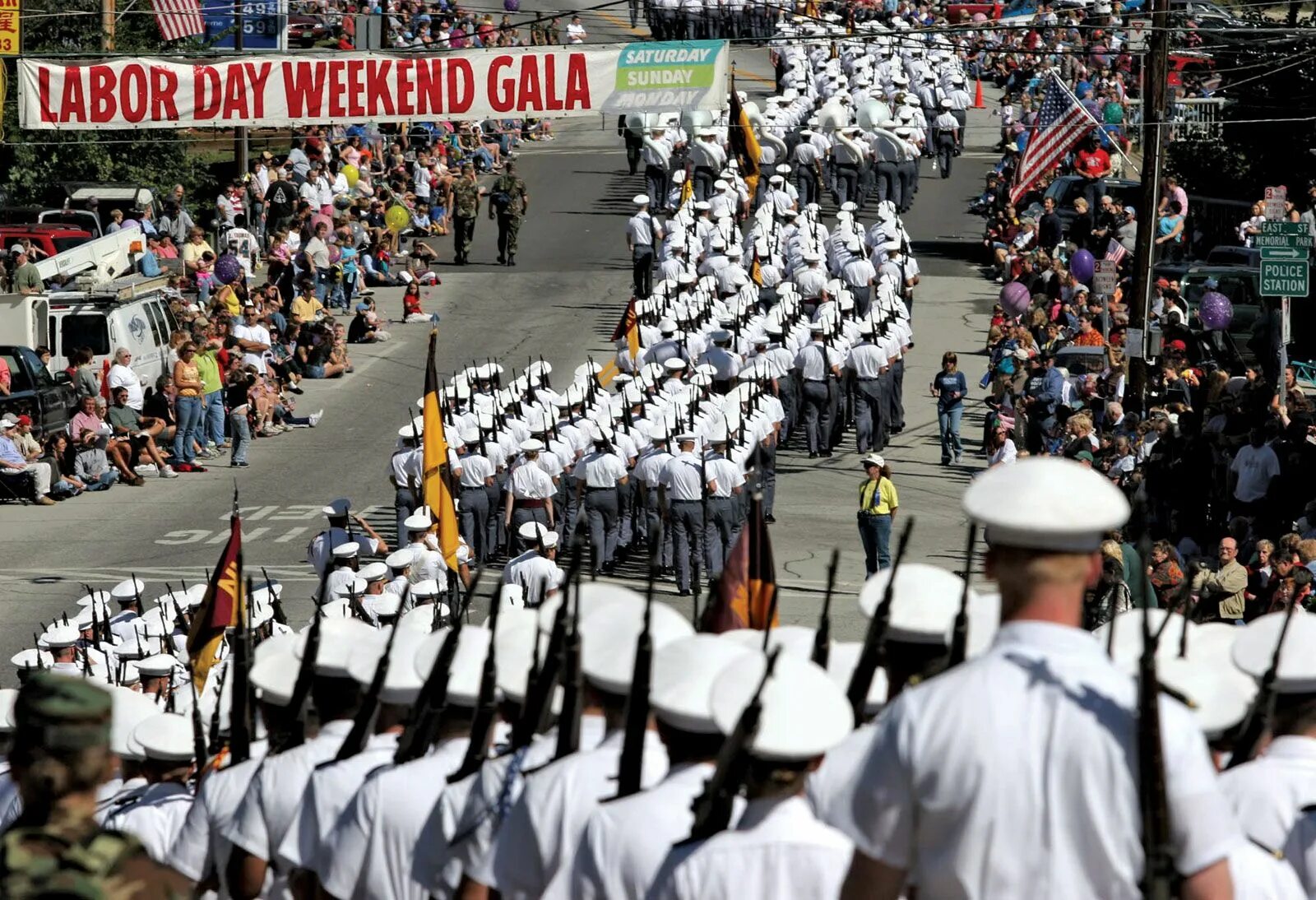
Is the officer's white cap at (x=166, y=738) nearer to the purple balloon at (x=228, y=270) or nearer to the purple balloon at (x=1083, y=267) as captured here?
the purple balloon at (x=1083, y=267)

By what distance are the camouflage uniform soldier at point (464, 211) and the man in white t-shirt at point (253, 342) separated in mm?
9613

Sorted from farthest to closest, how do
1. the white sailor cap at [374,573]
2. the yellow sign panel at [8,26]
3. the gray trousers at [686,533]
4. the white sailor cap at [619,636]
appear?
1. the yellow sign panel at [8,26]
2. the gray trousers at [686,533]
3. the white sailor cap at [374,573]
4. the white sailor cap at [619,636]

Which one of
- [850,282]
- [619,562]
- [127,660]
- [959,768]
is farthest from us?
[850,282]

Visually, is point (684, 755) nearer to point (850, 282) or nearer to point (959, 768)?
point (959, 768)

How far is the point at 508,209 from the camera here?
37.1m

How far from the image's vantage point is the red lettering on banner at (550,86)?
87.2ft

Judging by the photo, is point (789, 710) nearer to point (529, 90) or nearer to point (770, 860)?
point (770, 860)

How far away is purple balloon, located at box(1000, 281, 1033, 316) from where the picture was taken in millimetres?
28656

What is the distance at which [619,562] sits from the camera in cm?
2170

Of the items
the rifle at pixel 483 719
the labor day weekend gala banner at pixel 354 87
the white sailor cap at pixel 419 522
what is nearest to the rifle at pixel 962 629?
the rifle at pixel 483 719

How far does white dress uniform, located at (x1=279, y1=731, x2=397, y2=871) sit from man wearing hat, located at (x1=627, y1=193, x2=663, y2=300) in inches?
1059

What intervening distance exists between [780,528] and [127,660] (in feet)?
34.1

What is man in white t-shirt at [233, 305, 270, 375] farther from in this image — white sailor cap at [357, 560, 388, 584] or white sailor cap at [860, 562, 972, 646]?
white sailor cap at [860, 562, 972, 646]

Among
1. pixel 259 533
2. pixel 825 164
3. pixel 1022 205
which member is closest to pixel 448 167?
pixel 825 164
